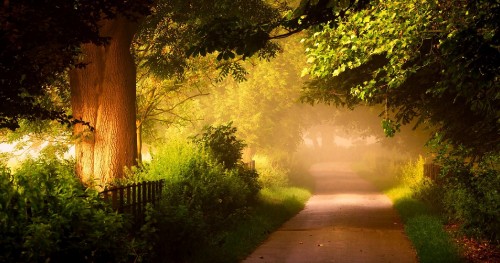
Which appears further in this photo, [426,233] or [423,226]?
[423,226]

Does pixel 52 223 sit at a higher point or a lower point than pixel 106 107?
lower

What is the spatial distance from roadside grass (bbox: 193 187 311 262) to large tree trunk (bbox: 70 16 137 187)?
10.8ft

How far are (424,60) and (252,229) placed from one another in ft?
18.9

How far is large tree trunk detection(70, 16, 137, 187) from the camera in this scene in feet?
42.4

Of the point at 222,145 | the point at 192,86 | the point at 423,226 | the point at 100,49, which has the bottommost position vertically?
the point at 423,226

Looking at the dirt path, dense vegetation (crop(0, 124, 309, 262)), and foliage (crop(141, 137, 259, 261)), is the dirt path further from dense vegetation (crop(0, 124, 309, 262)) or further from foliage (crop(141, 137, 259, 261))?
foliage (crop(141, 137, 259, 261))

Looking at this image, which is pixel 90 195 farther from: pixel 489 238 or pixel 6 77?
pixel 489 238

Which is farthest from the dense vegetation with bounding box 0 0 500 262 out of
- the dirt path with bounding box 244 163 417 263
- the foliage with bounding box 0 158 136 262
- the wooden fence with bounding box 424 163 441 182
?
the dirt path with bounding box 244 163 417 263

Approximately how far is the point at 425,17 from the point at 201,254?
6.36 m

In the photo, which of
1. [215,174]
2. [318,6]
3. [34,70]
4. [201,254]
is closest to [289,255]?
[201,254]

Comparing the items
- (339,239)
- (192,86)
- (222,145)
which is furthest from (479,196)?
(192,86)

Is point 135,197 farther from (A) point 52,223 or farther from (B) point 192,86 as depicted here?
(B) point 192,86

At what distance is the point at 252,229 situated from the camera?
13.3 m

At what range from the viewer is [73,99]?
43.9ft
